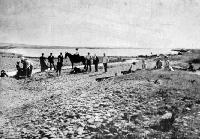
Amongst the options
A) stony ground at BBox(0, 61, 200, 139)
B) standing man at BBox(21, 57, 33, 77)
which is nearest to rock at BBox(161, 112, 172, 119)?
stony ground at BBox(0, 61, 200, 139)

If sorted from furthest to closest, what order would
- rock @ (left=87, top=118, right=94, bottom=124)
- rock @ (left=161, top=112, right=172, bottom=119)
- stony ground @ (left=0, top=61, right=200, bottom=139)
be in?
rock @ (left=161, top=112, right=172, bottom=119) < rock @ (left=87, top=118, right=94, bottom=124) < stony ground @ (left=0, top=61, right=200, bottom=139)

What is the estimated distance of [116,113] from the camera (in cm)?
1345

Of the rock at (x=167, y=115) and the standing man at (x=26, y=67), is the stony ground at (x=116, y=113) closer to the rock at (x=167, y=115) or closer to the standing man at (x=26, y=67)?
the rock at (x=167, y=115)

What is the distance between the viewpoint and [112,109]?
13.9 metres

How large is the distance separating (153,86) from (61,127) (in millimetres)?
7112

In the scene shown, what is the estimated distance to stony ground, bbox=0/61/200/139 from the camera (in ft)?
38.7

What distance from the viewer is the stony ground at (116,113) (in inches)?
464

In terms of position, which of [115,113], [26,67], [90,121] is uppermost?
[26,67]

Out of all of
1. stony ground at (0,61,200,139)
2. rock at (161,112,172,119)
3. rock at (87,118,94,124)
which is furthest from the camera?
rock at (161,112,172,119)

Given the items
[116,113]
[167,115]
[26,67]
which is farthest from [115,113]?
[26,67]

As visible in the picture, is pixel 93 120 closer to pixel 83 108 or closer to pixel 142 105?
pixel 83 108

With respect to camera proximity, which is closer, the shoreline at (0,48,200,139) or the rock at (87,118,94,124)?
the shoreline at (0,48,200,139)

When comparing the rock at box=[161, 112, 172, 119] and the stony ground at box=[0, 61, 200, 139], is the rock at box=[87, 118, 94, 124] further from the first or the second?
the rock at box=[161, 112, 172, 119]

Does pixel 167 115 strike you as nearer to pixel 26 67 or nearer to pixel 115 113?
pixel 115 113
